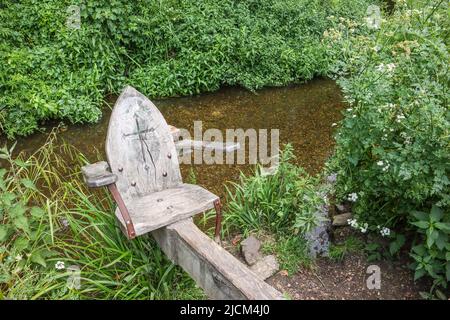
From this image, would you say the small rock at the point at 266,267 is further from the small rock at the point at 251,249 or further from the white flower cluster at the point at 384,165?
the white flower cluster at the point at 384,165

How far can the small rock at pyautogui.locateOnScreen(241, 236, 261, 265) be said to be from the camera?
124 inches

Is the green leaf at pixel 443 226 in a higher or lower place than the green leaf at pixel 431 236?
higher

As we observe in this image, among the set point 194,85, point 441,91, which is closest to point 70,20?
point 194,85

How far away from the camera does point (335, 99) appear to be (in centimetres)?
611

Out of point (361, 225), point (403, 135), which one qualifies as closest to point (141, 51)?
point (361, 225)

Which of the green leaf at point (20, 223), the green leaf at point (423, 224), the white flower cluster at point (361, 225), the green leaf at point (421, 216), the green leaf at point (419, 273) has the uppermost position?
the green leaf at point (20, 223)

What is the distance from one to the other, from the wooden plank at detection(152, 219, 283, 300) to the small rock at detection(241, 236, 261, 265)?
71 cm

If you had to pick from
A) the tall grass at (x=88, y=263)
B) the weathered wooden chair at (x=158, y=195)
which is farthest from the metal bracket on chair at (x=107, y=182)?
the tall grass at (x=88, y=263)

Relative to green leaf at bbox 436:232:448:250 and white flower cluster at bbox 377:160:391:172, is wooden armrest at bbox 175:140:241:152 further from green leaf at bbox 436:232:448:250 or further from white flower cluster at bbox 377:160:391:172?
green leaf at bbox 436:232:448:250

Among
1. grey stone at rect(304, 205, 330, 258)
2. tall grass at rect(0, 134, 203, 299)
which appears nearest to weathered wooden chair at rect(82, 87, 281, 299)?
tall grass at rect(0, 134, 203, 299)

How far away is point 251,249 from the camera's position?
3209 mm

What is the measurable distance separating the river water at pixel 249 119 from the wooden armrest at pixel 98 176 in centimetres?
159

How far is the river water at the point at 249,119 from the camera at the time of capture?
14.5ft

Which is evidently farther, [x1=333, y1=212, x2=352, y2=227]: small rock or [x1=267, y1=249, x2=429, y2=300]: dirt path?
[x1=333, y1=212, x2=352, y2=227]: small rock
